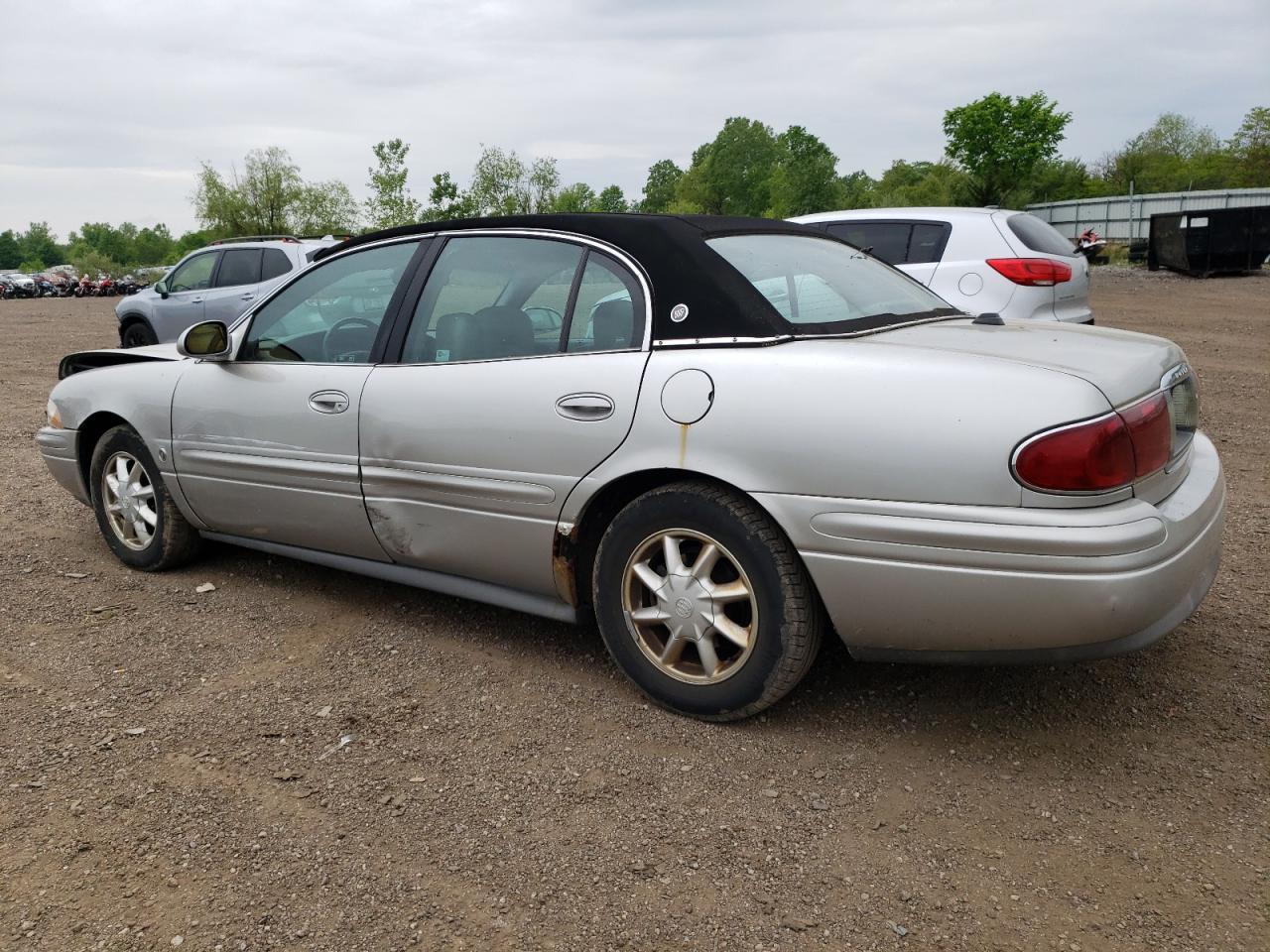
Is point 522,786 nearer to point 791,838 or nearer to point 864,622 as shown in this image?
point 791,838

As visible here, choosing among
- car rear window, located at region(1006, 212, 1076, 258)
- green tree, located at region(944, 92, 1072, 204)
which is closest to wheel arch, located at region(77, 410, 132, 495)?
car rear window, located at region(1006, 212, 1076, 258)

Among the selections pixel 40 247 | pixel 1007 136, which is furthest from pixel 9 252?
pixel 1007 136

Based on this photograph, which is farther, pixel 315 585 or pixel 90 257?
pixel 90 257

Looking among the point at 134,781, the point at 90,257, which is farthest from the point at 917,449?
the point at 90,257

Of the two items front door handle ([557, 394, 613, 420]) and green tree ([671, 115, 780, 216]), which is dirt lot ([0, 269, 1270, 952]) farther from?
green tree ([671, 115, 780, 216])

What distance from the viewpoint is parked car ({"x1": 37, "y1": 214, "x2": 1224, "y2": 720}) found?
2633mm

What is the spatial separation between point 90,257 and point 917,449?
131 m

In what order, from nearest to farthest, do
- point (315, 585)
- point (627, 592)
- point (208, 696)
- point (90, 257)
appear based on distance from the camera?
point (627, 592) < point (208, 696) < point (315, 585) < point (90, 257)

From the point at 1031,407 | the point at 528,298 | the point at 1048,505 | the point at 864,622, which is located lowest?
the point at 864,622

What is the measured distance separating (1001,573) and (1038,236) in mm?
6315

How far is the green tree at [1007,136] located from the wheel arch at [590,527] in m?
63.7

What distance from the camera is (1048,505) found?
2.58 meters

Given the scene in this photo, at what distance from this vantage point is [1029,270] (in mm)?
7715

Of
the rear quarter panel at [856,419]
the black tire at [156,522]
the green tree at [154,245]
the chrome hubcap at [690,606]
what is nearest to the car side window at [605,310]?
the rear quarter panel at [856,419]
